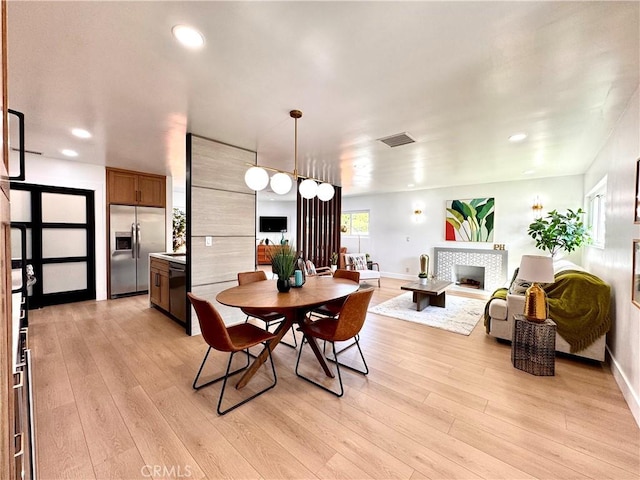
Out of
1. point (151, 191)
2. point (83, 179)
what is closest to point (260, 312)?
point (151, 191)

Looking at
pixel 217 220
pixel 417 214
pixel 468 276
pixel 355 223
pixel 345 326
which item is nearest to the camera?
pixel 345 326

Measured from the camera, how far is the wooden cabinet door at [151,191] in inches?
207

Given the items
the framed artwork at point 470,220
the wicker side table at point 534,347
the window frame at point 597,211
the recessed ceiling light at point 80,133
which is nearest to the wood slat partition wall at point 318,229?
the framed artwork at point 470,220

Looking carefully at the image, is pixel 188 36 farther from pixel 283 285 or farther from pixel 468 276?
pixel 468 276

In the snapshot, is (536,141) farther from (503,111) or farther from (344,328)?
(344,328)

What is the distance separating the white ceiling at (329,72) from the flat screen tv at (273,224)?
699cm

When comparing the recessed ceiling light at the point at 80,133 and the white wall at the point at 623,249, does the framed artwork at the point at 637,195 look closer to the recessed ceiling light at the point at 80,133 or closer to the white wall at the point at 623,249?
the white wall at the point at 623,249

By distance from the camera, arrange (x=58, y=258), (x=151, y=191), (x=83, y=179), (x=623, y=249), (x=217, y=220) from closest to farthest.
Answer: (x=623, y=249) < (x=217, y=220) < (x=58, y=258) < (x=83, y=179) < (x=151, y=191)

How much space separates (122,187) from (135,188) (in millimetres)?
206

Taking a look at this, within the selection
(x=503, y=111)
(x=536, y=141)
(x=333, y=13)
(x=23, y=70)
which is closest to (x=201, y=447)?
(x=333, y=13)

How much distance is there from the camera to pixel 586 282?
106 inches

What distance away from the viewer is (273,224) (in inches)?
420

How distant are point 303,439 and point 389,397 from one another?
0.79m

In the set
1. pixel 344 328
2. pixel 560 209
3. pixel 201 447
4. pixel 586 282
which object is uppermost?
pixel 560 209
